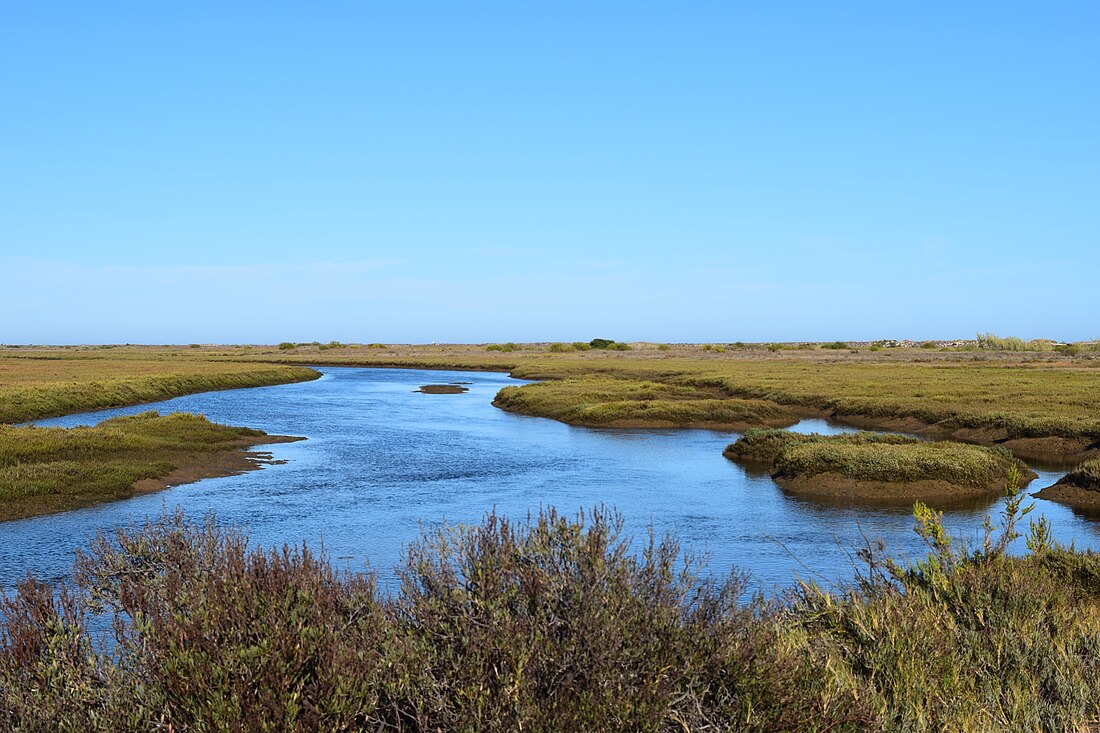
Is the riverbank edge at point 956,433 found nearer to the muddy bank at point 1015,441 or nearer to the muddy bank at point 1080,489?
the muddy bank at point 1015,441

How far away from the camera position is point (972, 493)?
1064 inches

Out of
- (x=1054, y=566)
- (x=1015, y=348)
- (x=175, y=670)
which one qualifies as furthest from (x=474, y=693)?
(x=1015, y=348)

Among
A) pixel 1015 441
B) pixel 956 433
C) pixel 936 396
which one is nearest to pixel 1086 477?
pixel 1015 441

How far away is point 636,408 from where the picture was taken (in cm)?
5084

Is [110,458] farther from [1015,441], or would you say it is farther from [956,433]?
[1015,441]

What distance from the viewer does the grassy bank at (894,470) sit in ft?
89.1

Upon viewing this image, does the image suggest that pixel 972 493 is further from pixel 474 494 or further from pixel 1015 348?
pixel 1015 348

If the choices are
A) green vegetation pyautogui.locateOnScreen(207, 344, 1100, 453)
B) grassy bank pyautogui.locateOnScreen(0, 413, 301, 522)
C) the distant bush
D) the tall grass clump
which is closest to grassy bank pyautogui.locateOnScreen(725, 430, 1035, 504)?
green vegetation pyautogui.locateOnScreen(207, 344, 1100, 453)

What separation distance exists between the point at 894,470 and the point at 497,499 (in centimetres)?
1234

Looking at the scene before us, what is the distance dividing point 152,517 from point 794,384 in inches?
1922

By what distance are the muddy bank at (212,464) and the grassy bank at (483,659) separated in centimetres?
2180

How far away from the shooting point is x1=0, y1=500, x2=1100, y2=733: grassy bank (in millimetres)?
5488

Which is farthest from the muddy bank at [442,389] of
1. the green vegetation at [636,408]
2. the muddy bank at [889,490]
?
the muddy bank at [889,490]

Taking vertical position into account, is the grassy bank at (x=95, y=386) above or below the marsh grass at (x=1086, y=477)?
above
